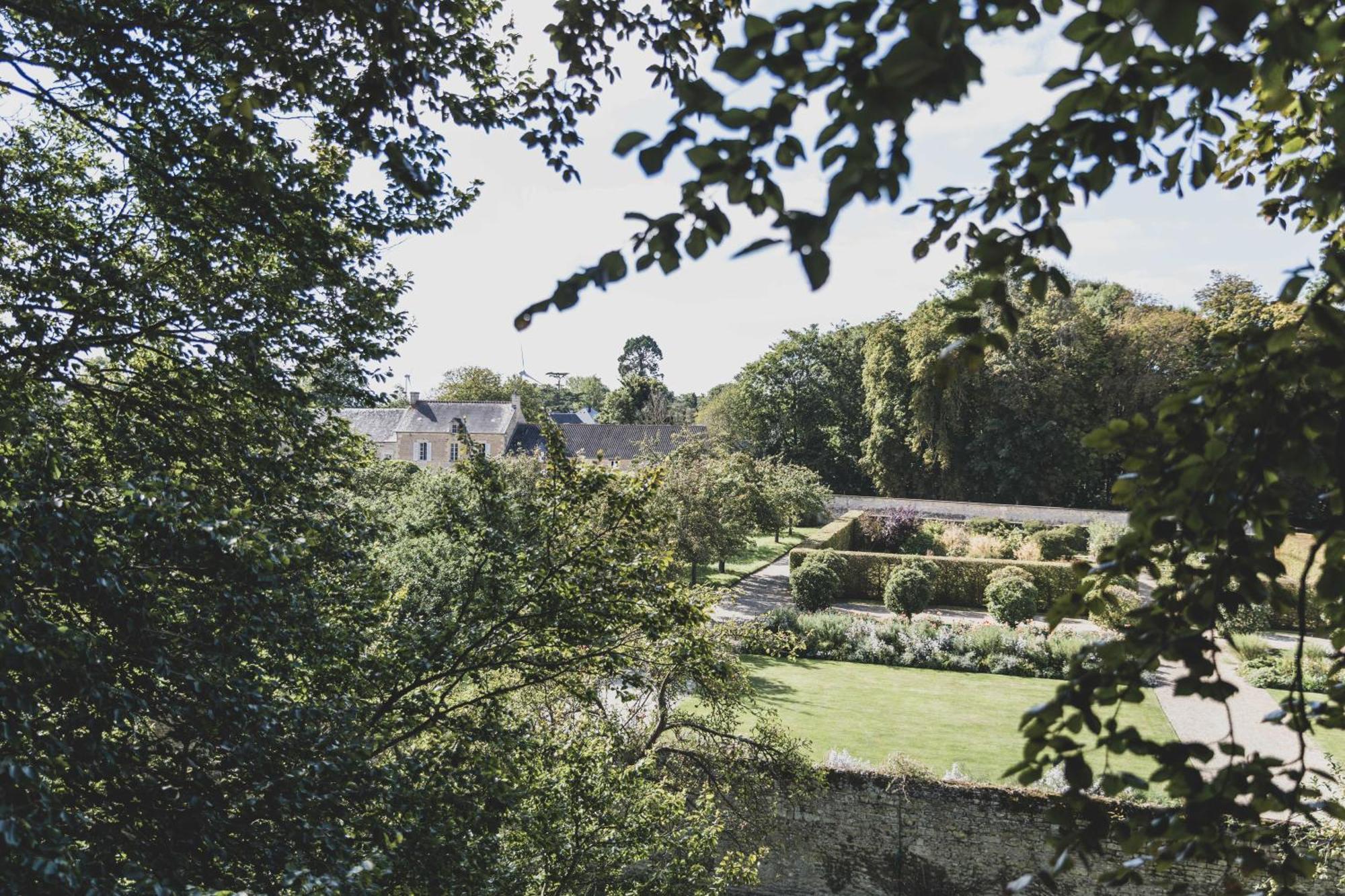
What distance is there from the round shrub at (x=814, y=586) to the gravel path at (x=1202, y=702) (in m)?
0.80

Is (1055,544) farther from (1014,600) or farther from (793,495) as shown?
(793,495)

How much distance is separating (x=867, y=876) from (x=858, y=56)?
1137 centimetres

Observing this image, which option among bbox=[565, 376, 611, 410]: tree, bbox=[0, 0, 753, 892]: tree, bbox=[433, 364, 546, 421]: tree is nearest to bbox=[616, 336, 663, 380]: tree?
bbox=[565, 376, 611, 410]: tree

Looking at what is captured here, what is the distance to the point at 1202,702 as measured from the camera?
387 inches

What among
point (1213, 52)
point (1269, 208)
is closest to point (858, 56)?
point (1213, 52)

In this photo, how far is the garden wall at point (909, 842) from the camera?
10273mm

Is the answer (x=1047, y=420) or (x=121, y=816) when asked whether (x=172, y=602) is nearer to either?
(x=121, y=816)

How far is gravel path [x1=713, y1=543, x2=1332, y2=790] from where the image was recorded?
12539 mm

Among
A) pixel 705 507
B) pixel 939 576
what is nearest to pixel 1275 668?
pixel 939 576

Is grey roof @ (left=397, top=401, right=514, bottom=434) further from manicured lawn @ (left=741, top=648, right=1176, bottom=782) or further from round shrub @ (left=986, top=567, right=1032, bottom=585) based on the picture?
manicured lawn @ (left=741, top=648, right=1176, bottom=782)

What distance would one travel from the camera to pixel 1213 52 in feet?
4.69

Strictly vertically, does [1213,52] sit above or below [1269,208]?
below

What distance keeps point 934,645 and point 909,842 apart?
7.73m

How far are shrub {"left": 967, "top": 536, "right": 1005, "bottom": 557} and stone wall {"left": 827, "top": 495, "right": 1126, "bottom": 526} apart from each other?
6123 millimetres
